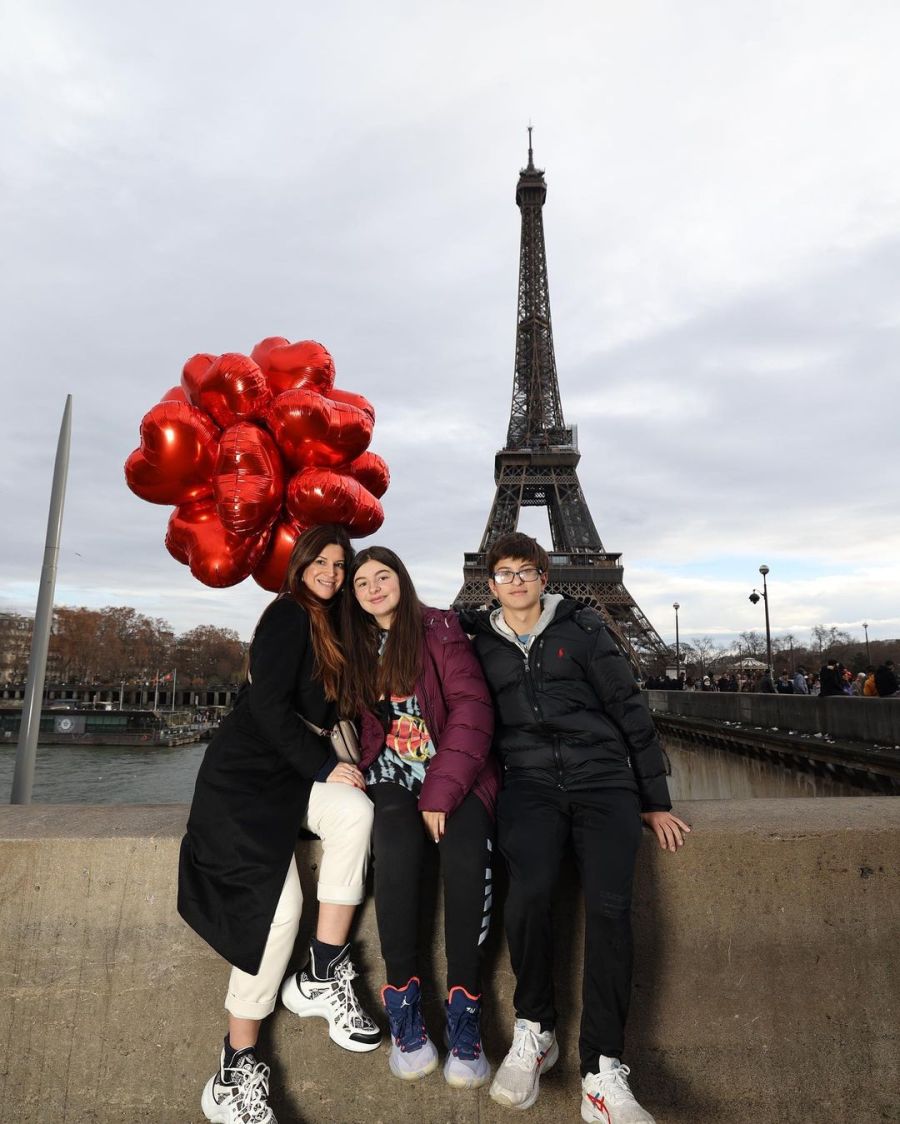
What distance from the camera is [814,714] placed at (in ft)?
42.9

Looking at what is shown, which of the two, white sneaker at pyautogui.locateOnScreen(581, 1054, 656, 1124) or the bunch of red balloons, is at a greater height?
the bunch of red balloons

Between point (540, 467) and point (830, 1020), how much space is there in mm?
45422

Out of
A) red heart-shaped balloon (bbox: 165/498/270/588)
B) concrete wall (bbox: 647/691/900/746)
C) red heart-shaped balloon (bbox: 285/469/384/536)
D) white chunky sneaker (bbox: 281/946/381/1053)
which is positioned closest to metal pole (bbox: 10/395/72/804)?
red heart-shaped balloon (bbox: 165/498/270/588)

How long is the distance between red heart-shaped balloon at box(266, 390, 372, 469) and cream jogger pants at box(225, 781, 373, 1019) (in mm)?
2118

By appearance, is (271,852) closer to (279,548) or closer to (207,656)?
(279,548)

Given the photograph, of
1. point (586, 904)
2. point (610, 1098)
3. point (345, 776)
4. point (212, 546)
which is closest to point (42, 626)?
point (212, 546)

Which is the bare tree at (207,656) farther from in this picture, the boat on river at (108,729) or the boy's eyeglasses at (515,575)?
the boy's eyeglasses at (515,575)

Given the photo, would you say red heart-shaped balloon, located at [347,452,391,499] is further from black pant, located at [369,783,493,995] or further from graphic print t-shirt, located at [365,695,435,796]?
black pant, located at [369,783,493,995]

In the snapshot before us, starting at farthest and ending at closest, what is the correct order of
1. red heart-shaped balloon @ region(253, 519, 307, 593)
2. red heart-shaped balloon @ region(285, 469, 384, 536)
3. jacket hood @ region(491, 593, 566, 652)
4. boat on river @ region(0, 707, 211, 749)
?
boat on river @ region(0, 707, 211, 749) < red heart-shaped balloon @ region(253, 519, 307, 593) < red heart-shaped balloon @ region(285, 469, 384, 536) < jacket hood @ region(491, 593, 566, 652)

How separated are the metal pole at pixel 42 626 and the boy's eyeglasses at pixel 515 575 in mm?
5271

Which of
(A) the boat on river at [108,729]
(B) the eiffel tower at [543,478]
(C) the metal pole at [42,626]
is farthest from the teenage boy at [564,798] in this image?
(A) the boat on river at [108,729]

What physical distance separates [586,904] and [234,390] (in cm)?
307

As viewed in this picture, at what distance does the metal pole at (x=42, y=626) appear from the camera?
6.60 m

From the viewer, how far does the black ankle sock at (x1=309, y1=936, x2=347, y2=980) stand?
2.22 m
